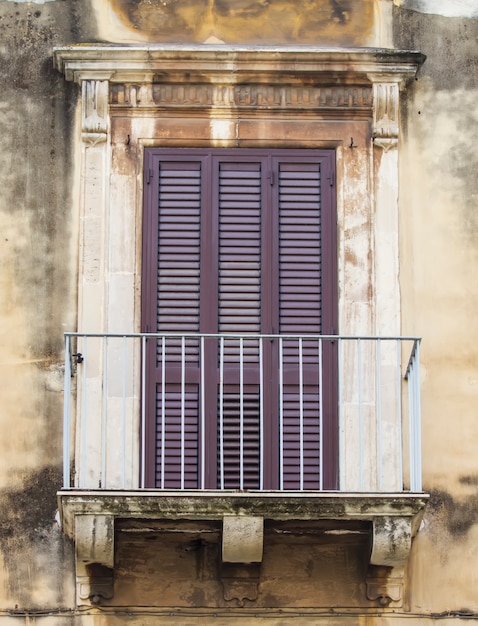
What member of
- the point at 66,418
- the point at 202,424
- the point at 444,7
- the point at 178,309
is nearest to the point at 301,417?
the point at 202,424

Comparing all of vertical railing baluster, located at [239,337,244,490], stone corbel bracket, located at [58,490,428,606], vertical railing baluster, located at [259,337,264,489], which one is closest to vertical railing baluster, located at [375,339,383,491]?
stone corbel bracket, located at [58,490,428,606]

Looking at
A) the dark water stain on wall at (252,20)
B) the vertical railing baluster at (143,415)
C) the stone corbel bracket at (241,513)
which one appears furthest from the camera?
the dark water stain on wall at (252,20)

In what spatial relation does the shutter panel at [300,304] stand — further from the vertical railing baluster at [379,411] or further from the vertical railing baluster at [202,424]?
the vertical railing baluster at [202,424]

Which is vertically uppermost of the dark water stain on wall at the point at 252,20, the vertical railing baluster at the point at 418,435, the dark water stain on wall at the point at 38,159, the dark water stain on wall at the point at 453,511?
the dark water stain on wall at the point at 252,20

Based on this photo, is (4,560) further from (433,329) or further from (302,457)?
(433,329)

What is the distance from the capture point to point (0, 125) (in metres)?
12.7

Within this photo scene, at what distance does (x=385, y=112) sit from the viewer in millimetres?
12758

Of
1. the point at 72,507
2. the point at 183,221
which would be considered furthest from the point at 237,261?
the point at 72,507

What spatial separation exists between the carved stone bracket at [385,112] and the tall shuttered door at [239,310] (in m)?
0.37

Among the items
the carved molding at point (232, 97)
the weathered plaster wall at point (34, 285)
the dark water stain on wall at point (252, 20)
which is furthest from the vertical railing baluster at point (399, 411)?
the dark water stain on wall at point (252, 20)

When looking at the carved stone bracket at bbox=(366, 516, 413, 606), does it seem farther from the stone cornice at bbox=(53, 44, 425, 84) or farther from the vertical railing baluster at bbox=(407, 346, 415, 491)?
the stone cornice at bbox=(53, 44, 425, 84)

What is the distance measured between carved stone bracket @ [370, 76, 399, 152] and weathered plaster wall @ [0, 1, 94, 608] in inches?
82.6

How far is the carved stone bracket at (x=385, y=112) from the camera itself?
12711 millimetres

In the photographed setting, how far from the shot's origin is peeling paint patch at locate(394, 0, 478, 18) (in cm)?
1307
